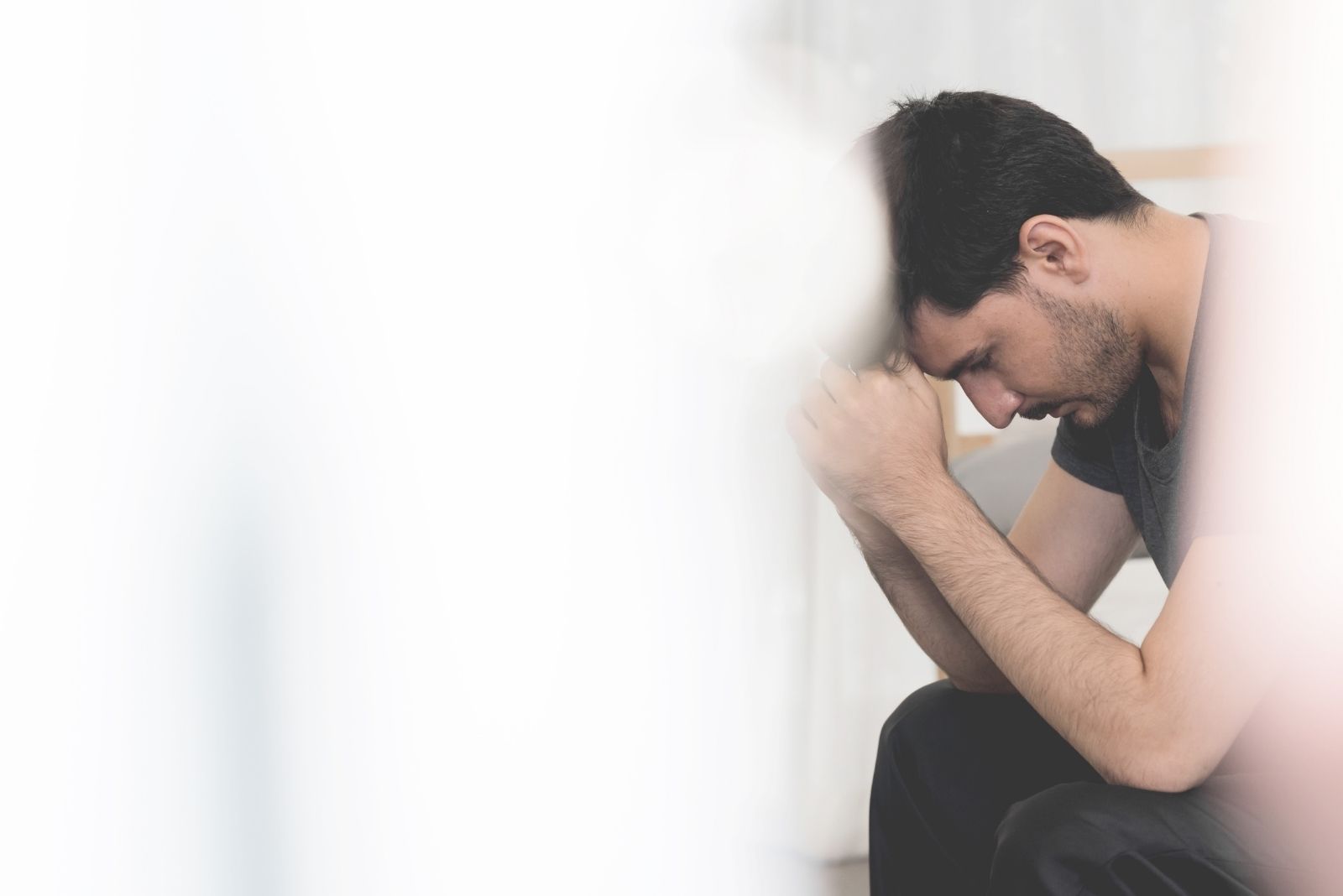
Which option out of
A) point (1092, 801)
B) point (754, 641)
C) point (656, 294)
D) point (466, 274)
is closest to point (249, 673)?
point (466, 274)

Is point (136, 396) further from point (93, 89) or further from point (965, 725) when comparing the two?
point (965, 725)

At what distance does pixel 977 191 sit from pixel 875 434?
0.70ft

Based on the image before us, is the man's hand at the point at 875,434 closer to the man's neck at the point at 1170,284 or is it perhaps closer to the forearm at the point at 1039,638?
the forearm at the point at 1039,638

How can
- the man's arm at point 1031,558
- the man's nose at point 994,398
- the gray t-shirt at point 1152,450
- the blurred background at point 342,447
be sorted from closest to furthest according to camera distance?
the blurred background at point 342,447 < the gray t-shirt at point 1152,450 < the man's nose at point 994,398 < the man's arm at point 1031,558

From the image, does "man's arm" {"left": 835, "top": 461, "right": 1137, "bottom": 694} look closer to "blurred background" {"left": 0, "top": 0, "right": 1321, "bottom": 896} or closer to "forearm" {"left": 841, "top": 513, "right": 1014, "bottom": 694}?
"forearm" {"left": 841, "top": 513, "right": 1014, "bottom": 694}

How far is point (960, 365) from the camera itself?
40.1 inches

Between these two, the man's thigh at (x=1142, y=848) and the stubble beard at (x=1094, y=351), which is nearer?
the man's thigh at (x=1142, y=848)

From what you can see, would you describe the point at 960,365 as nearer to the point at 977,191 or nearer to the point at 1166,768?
the point at 977,191

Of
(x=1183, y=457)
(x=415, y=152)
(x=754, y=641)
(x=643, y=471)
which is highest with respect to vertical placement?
(x=415, y=152)

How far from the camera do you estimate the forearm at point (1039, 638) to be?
2.71ft

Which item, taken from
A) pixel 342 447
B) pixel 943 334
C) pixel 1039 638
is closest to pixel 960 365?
pixel 943 334

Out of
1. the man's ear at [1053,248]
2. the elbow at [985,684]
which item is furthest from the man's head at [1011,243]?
the elbow at [985,684]

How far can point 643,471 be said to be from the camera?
55.0 inches

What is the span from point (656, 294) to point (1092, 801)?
738mm
